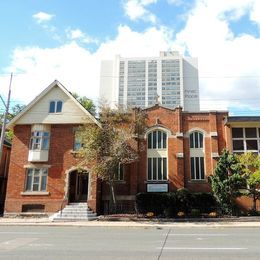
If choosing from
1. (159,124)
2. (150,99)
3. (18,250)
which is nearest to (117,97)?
(150,99)

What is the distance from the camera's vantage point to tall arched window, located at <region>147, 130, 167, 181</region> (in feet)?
95.7

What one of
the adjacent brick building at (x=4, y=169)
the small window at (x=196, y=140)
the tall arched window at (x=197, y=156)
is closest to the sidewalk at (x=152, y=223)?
the tall arched window at (x=197, y=156)

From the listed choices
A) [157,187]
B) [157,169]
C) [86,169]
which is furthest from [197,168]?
[86,169]

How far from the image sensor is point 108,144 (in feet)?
80.6

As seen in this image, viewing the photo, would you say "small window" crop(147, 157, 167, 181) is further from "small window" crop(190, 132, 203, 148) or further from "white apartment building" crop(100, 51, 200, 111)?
"white apartment building" crop(100, 51, 200, 111)

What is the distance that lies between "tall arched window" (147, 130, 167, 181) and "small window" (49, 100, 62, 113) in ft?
27.2

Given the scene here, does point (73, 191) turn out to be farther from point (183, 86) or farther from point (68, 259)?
point (183, 86)

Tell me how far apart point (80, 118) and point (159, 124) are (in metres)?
7.14

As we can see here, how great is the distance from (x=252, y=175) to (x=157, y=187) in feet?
25.9

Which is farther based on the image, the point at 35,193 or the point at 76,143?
the point at 76,143

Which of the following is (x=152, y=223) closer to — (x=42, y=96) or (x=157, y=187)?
(x=157, y=187)

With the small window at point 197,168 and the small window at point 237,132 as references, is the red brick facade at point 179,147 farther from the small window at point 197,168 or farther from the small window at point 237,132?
the small window at point 237,132

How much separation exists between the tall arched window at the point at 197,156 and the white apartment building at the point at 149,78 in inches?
3931

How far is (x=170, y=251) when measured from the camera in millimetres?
10266
